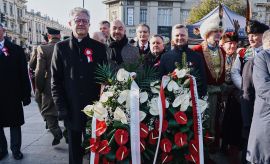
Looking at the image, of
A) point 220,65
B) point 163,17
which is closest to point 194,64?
point 220,65

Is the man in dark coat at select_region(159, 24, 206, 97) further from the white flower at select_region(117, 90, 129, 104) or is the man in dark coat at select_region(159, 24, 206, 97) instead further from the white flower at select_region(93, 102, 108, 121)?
the white flower at select_region(93, 102, 108, 121)

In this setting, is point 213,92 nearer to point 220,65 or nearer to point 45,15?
point 220,65

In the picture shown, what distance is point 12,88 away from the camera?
4.22 m

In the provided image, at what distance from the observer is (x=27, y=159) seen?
13.8 ft

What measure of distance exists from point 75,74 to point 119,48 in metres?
1.00

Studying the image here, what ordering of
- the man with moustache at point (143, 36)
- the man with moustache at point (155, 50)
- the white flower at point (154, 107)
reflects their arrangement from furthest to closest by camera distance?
the man with moustache at point (143, 36) < the man with moustache at point (155, 50) < the white flower at point (154, 107)

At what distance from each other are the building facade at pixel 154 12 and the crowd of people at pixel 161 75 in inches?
1578

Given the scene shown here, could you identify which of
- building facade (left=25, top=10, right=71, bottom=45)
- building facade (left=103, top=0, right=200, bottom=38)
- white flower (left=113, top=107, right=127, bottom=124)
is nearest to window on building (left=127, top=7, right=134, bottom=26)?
building facade (left=103, top=0, right=200, bottom=38)

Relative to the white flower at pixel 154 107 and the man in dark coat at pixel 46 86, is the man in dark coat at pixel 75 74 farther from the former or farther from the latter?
the man in dark coat at pixel 46 86

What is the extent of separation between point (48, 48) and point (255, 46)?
311 centimetres

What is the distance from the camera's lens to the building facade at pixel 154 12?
1752 inches

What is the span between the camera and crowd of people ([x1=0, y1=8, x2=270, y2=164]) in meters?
2.90

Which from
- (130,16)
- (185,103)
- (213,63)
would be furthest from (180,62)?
(130,16)

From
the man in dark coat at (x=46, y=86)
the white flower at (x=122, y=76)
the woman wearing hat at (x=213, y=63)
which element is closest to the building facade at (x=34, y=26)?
the man in dark coat at (x=46, y=86)
